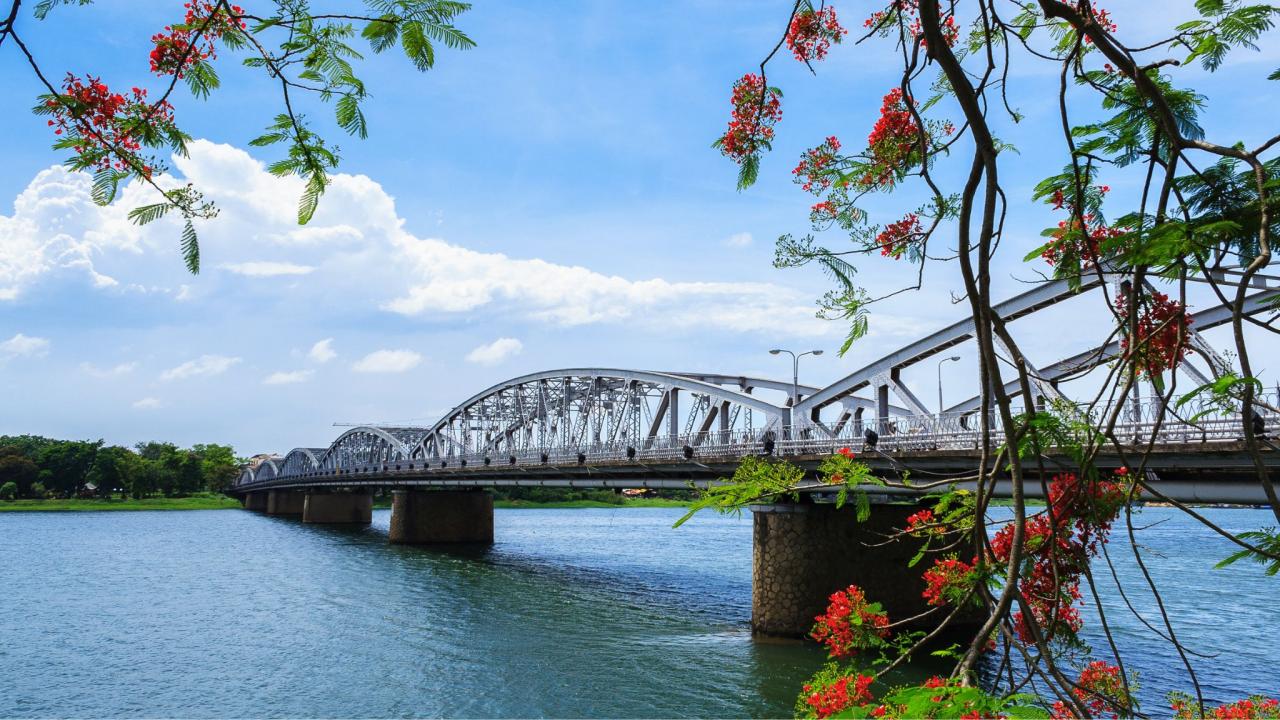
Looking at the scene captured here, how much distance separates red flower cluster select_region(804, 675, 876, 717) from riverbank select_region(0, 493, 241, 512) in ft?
481

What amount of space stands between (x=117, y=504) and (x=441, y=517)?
85.2 meters

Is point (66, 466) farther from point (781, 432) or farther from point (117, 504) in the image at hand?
point (781, 432)

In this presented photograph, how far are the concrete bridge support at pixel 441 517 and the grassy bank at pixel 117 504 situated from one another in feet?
262

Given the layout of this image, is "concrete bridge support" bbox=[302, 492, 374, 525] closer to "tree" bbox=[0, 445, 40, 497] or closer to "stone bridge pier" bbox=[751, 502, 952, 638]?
"tree" bbox=[0, 445, 40, 497]

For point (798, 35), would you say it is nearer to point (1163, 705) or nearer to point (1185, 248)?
point (1185, 248)

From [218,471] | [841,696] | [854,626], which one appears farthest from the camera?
[218,471]

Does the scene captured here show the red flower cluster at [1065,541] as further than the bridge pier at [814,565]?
No

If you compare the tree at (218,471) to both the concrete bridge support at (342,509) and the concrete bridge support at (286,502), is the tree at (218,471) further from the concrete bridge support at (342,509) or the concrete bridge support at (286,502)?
the concrete bridge support at (342,509)

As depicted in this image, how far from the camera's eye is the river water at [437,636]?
21.5 metres

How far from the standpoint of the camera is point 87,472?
134m

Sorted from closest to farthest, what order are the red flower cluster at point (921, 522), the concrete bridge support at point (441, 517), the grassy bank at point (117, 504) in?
1. the red flower cluster at point (921, 522)
2. the concrete bridge support at point (441, 517)
3. the grassy bank at point (117, 504)

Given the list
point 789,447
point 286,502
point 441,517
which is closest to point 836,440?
point 789,447

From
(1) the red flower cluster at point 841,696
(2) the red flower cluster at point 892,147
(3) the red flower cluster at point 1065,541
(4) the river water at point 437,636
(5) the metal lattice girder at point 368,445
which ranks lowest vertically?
(4) the river water at point 437,636

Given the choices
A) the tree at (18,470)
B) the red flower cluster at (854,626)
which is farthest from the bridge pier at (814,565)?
the tree at (18,470)
